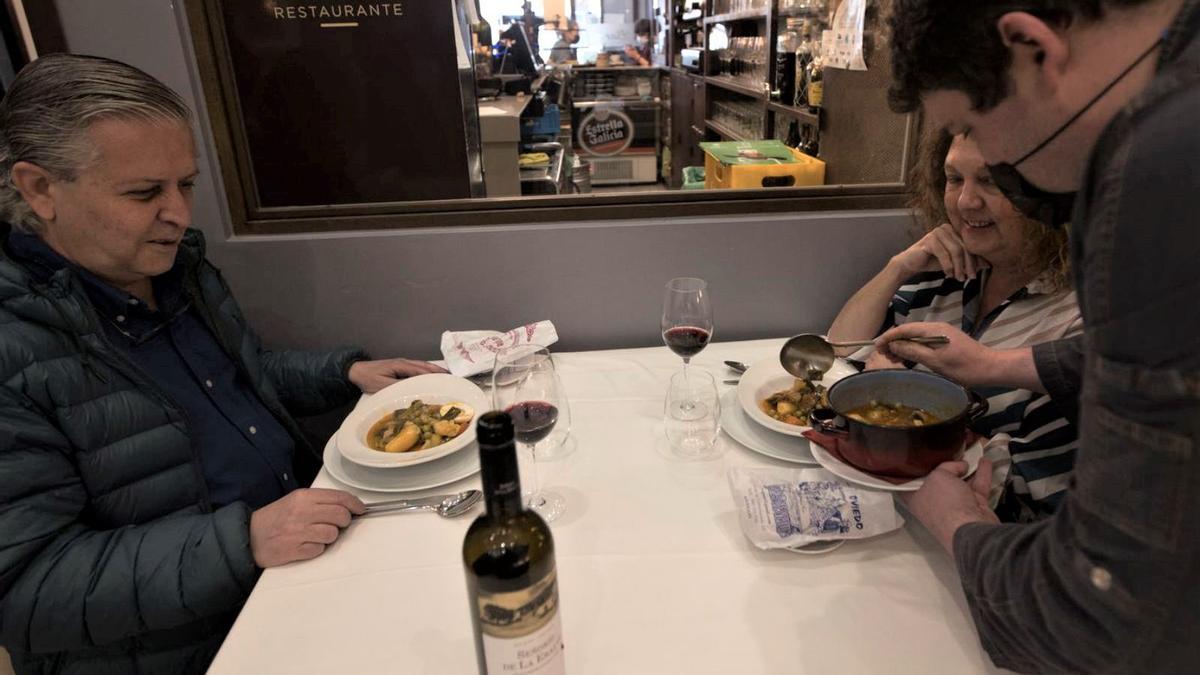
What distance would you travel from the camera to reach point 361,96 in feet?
5.18

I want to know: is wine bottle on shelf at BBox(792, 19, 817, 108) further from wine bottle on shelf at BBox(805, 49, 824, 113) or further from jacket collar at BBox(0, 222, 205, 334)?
jacket collar at BBox(0, 222, 205, 334)

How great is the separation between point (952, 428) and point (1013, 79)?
50cm

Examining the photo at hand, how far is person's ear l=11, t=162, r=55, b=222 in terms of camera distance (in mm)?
1042

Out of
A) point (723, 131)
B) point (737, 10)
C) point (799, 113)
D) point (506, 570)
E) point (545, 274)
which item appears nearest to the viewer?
point (506, 570)

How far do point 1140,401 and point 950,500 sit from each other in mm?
398

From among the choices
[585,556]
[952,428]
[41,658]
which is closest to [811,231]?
[952,428]

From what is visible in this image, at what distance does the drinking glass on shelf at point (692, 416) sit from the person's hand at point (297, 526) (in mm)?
542

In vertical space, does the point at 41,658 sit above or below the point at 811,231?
below

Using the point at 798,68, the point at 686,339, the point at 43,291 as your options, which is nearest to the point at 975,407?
the point at 686,339

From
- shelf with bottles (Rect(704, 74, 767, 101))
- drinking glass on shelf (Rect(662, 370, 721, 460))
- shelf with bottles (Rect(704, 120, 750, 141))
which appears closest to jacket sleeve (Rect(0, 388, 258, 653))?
drinking glass on shelf (Rect(662, 370, 721, 460))

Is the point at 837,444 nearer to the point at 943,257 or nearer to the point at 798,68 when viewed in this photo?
the point at 943,257

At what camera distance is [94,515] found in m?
1.05

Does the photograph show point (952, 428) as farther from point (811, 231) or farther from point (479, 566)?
point (811, 231)

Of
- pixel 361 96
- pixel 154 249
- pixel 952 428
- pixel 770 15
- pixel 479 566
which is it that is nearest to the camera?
pixel 479 566
